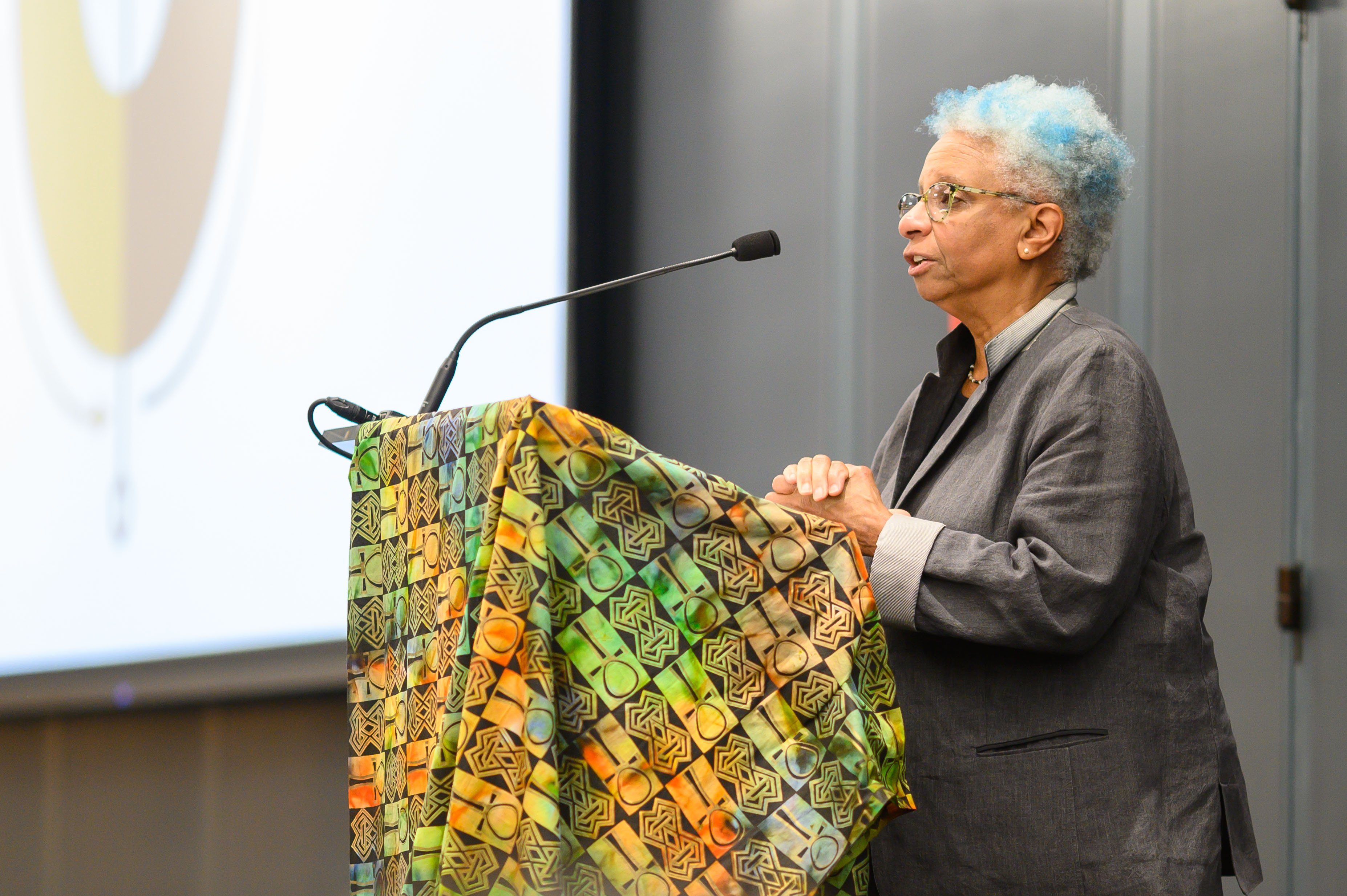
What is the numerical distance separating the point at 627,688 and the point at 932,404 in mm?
875

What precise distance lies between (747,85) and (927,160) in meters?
1.83

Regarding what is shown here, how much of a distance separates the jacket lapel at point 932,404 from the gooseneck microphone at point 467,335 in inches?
13.2

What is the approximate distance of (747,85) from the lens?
3441 millimetres

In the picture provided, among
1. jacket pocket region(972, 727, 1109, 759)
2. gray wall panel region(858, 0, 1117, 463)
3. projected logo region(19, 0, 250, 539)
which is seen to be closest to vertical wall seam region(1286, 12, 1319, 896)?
gray wall panel region(858, 0, 1117, 463)

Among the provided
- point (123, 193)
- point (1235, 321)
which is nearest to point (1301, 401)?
point (1235, 321)

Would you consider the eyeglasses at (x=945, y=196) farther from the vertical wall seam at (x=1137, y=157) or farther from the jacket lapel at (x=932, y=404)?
the vertical wall seam at (x=1137, y=157)

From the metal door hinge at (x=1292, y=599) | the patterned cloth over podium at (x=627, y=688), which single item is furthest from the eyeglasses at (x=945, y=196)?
the metal door hinge at (x=1292, y=599)

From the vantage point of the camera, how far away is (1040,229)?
1687mm

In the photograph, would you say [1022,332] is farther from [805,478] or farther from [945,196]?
[805,478]

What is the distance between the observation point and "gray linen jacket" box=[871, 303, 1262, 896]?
4.37 ft

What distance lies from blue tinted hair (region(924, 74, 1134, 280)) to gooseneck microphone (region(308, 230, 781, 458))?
0.37 meters

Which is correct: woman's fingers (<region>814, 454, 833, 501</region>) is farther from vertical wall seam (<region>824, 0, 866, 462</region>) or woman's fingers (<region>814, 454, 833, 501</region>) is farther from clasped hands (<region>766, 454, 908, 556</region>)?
vertical wall seam (<region>824, 0, 866, 462</region>)

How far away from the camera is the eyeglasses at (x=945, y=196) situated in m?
1.68

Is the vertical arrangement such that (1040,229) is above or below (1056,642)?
above
